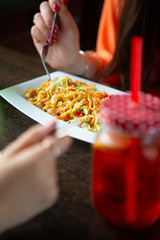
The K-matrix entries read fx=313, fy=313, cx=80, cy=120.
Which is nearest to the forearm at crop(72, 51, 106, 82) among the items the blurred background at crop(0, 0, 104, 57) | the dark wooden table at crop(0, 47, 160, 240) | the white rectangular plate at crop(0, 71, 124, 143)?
the white rectangular plate at crop(0, 71, 124, 143)

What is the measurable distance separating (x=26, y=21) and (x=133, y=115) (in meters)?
4.25

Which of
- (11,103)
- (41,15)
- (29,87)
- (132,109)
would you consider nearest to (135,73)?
(132,109)

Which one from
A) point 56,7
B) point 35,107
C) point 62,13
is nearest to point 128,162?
point 35,107

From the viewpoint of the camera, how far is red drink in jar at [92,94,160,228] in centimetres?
52

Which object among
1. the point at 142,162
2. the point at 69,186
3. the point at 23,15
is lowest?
the point at 23,15

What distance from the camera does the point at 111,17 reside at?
2049mm

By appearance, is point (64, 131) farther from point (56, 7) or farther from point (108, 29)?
point (108, 29)

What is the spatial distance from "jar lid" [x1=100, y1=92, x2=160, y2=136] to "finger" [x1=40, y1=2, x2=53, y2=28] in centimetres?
99

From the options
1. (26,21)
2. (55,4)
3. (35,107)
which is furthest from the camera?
(26,21)

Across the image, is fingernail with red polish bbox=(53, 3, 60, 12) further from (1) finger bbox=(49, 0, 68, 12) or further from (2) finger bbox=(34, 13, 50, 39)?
(2) finger bbox=(34, 13, 50, 39)

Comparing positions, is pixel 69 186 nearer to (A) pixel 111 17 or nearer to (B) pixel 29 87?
(B) pixel 29 87

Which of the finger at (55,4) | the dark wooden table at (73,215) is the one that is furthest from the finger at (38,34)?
the dark wooden table at (73,215)

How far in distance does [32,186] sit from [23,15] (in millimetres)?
4261

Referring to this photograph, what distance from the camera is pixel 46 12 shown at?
1.44 m
